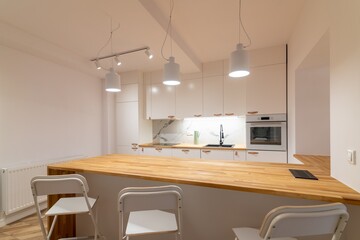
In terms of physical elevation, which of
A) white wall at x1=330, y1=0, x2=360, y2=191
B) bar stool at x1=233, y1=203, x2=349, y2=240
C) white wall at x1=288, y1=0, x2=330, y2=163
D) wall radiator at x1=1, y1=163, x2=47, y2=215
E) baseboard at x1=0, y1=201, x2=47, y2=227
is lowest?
baseboard at x1=0, y1=201, x2=47, y2=227

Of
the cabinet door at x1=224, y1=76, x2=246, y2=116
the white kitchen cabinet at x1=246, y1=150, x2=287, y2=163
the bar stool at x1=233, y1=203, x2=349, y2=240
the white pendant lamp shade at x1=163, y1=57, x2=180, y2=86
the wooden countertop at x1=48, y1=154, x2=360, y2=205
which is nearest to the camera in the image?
the bar stool at x1=233, y1=203, x2=349, y2=240

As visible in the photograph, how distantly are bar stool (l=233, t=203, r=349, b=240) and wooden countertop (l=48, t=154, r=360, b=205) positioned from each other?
6.3 inches

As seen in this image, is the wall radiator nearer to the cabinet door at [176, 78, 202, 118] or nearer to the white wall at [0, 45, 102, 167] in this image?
the white wall at [0, 45, 102, 167]

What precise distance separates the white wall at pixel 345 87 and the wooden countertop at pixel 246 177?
0.12m

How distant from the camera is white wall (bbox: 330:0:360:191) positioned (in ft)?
3.25

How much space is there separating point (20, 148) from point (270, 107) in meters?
3.85

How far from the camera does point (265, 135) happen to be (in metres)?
2.99

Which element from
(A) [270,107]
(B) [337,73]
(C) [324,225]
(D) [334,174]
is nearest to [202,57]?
(A) [270,107]

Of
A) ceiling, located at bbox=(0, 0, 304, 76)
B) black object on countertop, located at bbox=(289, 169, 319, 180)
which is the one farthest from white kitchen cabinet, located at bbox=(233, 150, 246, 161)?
ceiling, located at bbox=(0, 0, 304, 76)

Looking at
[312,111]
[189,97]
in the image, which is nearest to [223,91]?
[189,97]

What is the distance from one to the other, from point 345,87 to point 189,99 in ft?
8.82

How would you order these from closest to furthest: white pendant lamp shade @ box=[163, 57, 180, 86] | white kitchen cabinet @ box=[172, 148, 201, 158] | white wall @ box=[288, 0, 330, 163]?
white wall @ box=[288, 0, 330, 163]
white pendant lamp shade @ box=[163, 57, 180, 86]
white kitchen cabinet @ box=[172, 148, 201, 158]

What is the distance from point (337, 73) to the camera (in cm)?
122

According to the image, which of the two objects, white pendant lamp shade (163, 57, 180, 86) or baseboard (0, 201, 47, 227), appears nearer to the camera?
white pendant lamp shade (163, 57, 180, 86)
